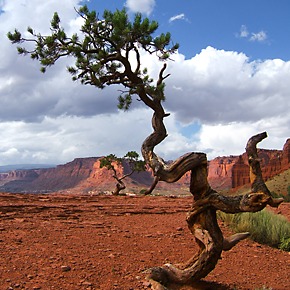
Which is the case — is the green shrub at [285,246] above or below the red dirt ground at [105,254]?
below

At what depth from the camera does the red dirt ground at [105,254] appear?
20.5 feet

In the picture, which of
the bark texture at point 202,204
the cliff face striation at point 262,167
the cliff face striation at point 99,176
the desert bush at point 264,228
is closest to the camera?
the bark texture at point 202,204

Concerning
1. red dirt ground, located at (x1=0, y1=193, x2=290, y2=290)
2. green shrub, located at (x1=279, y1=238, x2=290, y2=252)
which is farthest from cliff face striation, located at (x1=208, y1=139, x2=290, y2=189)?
red dirt ground, located at (x1=0, y1=193, x2=290, y2=290)

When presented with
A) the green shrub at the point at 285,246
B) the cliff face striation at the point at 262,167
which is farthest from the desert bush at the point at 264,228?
the cliff face striation at the point at 262,167

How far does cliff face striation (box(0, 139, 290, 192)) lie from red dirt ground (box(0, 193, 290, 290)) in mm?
87810

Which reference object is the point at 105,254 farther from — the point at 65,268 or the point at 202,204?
the point at 202,204

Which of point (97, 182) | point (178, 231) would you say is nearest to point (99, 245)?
point (178, 231)

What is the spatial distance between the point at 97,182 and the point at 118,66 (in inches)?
4818

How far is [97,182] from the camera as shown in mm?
129375

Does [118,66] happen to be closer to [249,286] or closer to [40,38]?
[40,38]

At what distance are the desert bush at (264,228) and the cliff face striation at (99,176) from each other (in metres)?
85.6

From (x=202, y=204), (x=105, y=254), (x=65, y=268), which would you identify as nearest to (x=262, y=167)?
(x=105, y=254)

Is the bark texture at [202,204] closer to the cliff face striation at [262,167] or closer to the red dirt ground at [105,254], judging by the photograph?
the red dirt ground at [105,254]

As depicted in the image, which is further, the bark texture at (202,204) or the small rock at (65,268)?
the small rock at (65,268)
